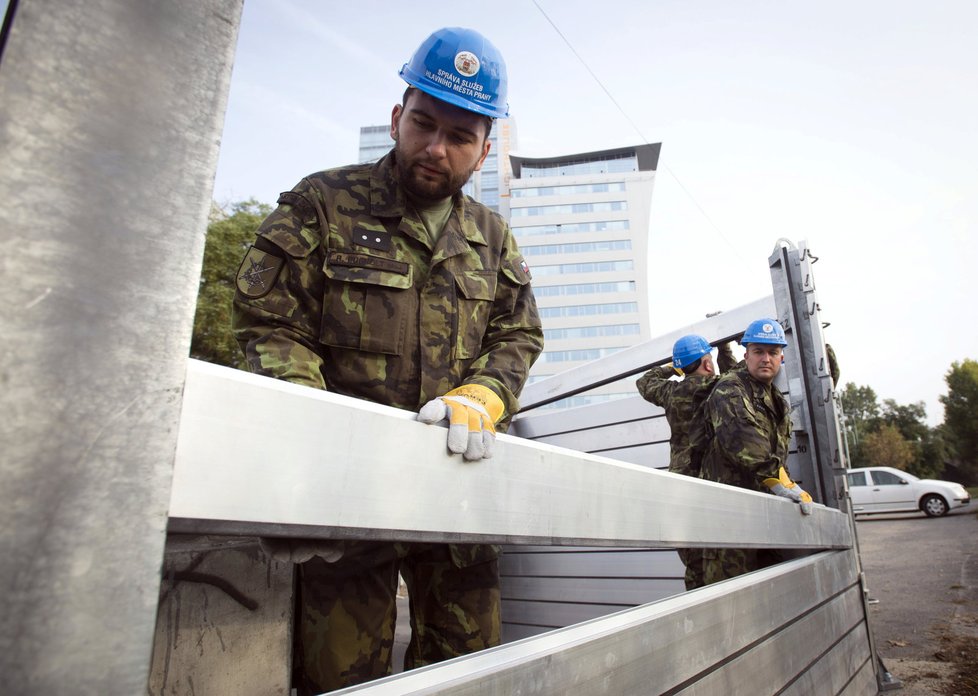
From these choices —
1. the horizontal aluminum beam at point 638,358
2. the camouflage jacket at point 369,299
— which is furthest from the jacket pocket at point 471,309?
the horizontal aluminum beam at point 638,358

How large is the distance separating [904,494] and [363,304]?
Result: 17927 mm

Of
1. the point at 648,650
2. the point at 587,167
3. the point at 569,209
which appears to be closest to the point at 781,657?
the point at 648,650

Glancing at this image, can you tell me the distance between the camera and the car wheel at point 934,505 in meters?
15.1

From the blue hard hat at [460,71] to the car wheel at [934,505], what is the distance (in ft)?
58.6

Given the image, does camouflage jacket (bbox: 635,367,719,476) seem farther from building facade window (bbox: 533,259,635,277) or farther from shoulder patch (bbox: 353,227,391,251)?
building facade window (bbox: 533,259,635,277)

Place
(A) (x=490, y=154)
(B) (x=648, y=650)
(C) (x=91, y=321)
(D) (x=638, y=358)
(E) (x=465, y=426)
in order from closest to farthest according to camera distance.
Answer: (C) (x=91, y=321), (E) (x=465, y=426), (B) (x=648, y=650), (D) (x=638, y=358), (A) (x=490, y=154)

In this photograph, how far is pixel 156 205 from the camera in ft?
1.67

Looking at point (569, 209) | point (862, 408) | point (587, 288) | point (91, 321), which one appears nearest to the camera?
point (91, 321)

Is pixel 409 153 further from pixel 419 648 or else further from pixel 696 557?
pixel 696 557

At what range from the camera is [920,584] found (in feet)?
24.0

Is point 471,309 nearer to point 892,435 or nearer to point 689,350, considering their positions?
point 689,350

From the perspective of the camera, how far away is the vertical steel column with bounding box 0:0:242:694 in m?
0.41

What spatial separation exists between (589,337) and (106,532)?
60463 mm

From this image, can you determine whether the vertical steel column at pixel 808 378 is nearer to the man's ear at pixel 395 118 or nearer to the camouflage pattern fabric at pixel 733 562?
the camouflage pattern fabric at pixel 733 562
